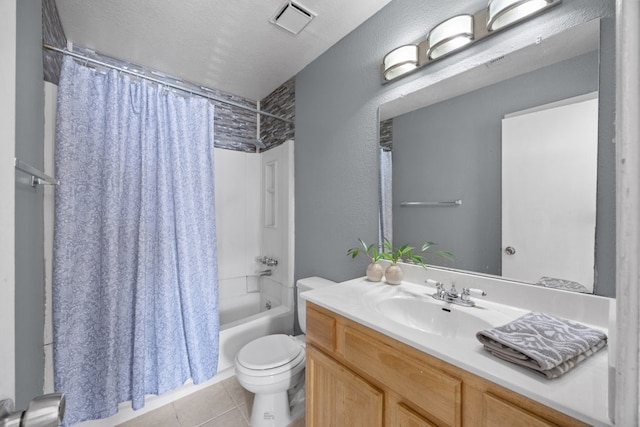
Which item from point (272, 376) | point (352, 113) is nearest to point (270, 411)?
point (272, 376)

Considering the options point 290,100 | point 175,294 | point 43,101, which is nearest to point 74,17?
point 43,101

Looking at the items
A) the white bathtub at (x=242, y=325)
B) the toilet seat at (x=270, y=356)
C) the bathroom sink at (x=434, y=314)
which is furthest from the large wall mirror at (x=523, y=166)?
the white bathtub at (x=242, y=325)

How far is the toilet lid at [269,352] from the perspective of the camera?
51.8 inches

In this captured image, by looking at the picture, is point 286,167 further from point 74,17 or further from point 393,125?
point 74,17

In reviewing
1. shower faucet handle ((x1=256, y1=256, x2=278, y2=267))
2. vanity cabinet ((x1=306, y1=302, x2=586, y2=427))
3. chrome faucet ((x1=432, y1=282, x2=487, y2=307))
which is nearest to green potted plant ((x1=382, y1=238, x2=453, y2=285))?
chrome faucet ((x1=432, y1=282, x2=487, y2=307))

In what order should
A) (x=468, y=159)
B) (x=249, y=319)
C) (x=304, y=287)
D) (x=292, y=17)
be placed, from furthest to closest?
(x=249, y=319) → (x=304, y=287) → (x=292, y=17) → (x=468, y=159)

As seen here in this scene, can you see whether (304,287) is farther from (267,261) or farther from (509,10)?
(509,10)

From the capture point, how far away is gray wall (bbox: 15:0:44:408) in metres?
0.82

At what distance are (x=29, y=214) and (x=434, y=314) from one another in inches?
66.7

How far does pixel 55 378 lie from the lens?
1207 mm

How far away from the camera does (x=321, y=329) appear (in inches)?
40.1

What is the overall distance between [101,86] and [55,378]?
1568mm

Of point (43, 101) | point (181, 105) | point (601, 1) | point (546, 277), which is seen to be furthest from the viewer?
point (181, 105)

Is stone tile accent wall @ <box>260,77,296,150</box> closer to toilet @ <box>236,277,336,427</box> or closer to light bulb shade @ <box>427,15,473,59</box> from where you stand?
light bulb shade @ <box>427,15,473,59</box>
